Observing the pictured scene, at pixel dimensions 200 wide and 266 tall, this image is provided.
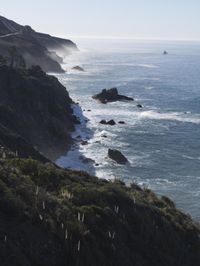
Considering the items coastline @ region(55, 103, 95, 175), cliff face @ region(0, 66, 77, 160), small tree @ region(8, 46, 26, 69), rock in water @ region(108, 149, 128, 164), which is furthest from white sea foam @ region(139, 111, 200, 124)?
rock in water @ region(108, 149, 128, 164)

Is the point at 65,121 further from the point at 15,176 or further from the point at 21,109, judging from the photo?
the point at 15,176

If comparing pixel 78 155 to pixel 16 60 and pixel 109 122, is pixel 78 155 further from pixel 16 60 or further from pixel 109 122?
pixel 16 60

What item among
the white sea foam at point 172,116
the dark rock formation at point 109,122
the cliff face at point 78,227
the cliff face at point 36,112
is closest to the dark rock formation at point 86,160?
the cliff face at point 36,112

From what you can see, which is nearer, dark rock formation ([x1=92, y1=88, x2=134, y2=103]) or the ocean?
→ the ocean

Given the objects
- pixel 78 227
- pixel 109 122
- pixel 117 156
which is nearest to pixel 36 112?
pixel 109 122

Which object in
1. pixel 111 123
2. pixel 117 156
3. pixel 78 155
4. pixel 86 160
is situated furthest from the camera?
pixel 111 123

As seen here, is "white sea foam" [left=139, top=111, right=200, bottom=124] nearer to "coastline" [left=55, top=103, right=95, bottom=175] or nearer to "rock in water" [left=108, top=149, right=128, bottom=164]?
"coastline" [left=55, top=103, right=95, bottom=175]
